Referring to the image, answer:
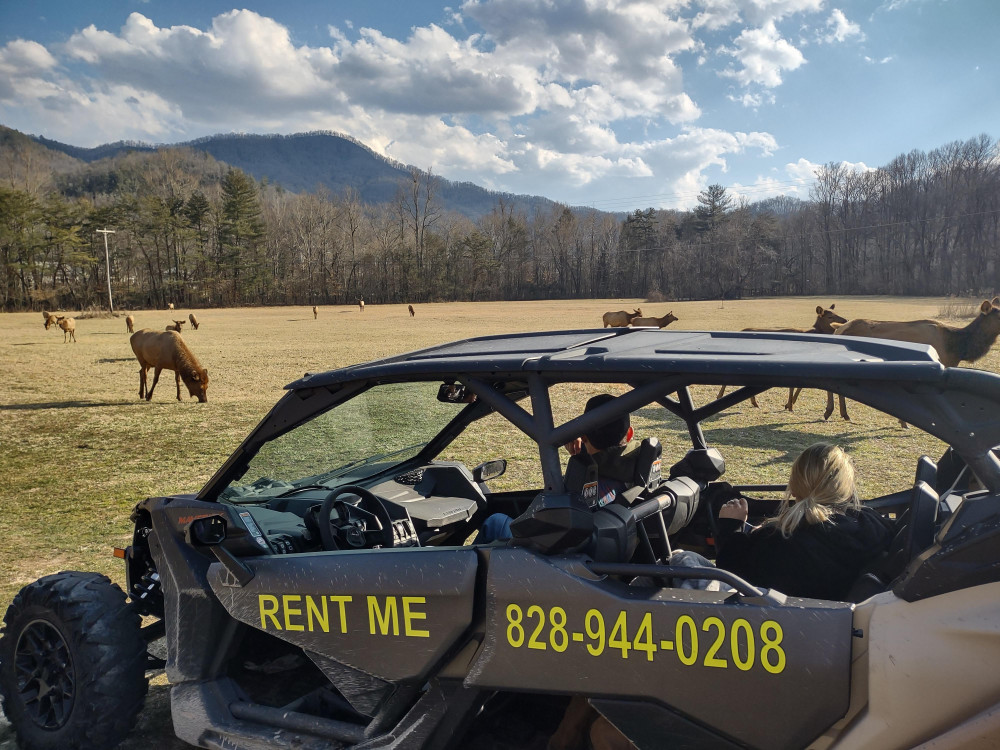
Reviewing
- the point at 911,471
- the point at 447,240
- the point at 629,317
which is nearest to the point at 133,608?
the point at 911,471

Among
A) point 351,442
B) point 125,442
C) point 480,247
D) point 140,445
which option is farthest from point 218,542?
point 480,247

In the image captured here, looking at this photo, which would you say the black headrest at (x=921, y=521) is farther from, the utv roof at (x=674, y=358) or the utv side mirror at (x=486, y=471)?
the utv side mirror at (x=486, y=471)

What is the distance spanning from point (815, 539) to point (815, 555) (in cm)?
7

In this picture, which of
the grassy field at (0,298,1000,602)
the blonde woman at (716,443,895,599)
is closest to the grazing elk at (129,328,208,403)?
the grassy field at (0,298,1000,602)

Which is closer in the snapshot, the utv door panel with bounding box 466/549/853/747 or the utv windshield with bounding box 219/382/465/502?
the utv door panel with bounding box 466/549/853/747

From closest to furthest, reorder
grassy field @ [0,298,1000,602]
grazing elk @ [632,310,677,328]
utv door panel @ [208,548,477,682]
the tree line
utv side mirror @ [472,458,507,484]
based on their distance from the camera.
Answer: utv door panel @ [208,548,477,682]
utv side mirror @ [472,458,507,484]
grassy field @ [0,298,1000,602]
grazing elk @ [632,310,677,328]
the tree line

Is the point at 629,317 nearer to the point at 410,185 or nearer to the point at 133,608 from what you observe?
the point at 133,608

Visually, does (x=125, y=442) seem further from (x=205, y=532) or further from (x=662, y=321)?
Result: (x=662, y=321)

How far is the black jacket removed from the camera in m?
2.55

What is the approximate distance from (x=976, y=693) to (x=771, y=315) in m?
44.9

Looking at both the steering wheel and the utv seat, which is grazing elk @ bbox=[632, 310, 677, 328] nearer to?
the steering wheel

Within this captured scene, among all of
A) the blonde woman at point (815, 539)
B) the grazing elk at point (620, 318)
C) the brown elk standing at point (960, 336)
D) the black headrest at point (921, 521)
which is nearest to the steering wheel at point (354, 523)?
the blonde woman at point (815, 539)

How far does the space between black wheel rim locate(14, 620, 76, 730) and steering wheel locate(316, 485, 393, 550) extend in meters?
1.25

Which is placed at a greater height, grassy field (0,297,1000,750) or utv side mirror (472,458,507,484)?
utv side mirror (472,458,507,484)
